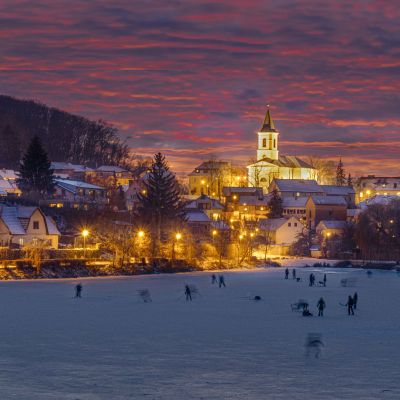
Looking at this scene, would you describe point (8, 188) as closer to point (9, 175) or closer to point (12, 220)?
point (9, 175)

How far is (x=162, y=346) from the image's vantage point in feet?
82.3

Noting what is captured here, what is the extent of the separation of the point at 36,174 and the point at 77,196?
1046cm

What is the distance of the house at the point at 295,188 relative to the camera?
14112 cm

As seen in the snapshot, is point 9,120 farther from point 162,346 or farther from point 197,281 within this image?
point 162,346

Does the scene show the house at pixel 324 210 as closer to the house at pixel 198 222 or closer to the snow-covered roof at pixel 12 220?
the house at pixel 198 222

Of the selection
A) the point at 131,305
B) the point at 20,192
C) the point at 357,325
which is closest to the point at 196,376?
the point at 357,325

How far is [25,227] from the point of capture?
2768 inches

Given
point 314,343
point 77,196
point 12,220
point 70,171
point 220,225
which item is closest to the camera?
point 314,343

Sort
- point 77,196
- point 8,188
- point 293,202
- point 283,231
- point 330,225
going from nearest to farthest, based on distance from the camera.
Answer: point 8,188 → point 283,231 → point 330,225 → point 77,196 → point 293,202

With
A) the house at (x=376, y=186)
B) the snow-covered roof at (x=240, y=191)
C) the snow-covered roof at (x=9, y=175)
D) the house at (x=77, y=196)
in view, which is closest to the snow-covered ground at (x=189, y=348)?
the house at (x=77, y=196)

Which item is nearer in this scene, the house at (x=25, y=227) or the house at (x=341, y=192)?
the house at (x=25, y=227)

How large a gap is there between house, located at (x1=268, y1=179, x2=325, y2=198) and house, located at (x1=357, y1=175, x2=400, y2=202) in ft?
84.3

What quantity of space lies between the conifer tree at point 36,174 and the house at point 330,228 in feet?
113

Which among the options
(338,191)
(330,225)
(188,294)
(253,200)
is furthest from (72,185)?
(188,294)
